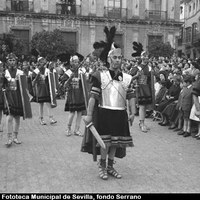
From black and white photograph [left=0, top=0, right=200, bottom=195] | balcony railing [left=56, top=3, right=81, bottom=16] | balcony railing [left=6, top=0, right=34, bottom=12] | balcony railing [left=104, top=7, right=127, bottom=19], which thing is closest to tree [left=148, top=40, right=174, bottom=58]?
balcony railing [left=104, top=7, right=127, bottom=19]

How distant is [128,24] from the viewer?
35.7m

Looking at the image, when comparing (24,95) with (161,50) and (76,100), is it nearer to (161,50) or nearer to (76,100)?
(76,100)

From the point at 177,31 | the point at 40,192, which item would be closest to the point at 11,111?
the point at 40,192

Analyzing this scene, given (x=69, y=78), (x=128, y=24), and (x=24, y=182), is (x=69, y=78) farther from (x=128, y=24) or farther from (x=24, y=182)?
(x=128, y=24)

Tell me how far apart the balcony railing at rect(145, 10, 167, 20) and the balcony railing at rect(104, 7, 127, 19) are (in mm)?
2435

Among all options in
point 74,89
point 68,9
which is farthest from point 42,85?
point 68,9

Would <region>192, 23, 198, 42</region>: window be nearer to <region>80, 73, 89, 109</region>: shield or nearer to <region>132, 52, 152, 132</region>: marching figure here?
<region>132, 52, 152, 132</region>: marching figure

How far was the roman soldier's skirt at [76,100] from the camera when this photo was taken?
844 cm

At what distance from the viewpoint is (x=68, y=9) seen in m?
34.6

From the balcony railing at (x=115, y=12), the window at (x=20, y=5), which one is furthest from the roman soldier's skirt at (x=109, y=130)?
the balcony railing at (x=115, y=12)

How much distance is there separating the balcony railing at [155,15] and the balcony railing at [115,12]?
244 cm

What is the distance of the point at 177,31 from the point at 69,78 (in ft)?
102

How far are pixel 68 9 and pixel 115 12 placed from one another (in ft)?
15.6

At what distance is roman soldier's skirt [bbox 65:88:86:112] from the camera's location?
8.44 metres
